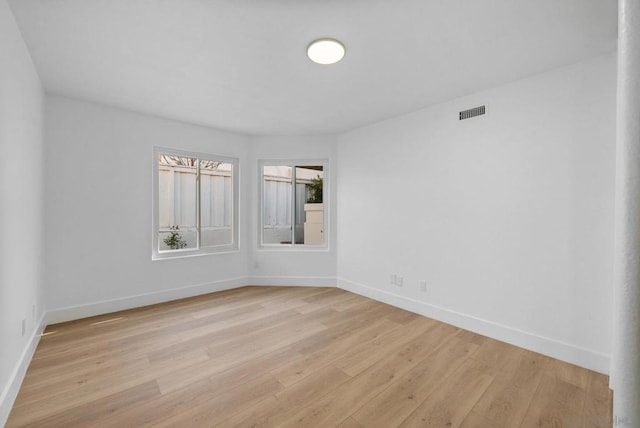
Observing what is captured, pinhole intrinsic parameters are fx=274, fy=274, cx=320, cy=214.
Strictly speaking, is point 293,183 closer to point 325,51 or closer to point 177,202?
point 177,202

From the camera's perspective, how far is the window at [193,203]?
393 cm

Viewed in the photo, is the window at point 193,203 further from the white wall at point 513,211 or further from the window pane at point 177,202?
the white wall at point 513,211

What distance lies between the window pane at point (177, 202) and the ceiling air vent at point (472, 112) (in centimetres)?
369

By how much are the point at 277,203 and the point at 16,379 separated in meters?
3.54

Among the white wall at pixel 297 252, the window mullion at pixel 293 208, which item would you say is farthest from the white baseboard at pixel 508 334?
the window mullion at pixel 293 208

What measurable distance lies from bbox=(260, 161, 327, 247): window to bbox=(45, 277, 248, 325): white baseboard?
3.21 feet

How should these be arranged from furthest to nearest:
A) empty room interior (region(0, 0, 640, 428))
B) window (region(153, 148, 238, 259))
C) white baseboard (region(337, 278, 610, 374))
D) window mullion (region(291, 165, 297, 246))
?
window mullion (region(291, 165, 297, 246)), window (region(153, 148, 238, 259)), white baseboard (region(337, 278, 610, 374)), empty room interior (region(0, 0, 640, 428))

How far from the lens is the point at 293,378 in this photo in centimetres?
208

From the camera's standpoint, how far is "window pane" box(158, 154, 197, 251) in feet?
13.1

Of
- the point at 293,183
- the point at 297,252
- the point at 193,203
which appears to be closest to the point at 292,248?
the point at 297,252

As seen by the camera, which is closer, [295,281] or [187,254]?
[187,254]

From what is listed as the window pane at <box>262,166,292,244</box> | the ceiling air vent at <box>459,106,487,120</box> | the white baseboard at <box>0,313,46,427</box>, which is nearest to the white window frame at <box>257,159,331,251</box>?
the window pane at <box>262,166,292,244</box>

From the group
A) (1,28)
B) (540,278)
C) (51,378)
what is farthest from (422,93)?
(51,378)

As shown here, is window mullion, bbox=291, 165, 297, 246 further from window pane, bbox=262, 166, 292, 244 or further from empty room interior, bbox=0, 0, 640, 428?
empty room interior, bbox=0, 0, 640, 428
